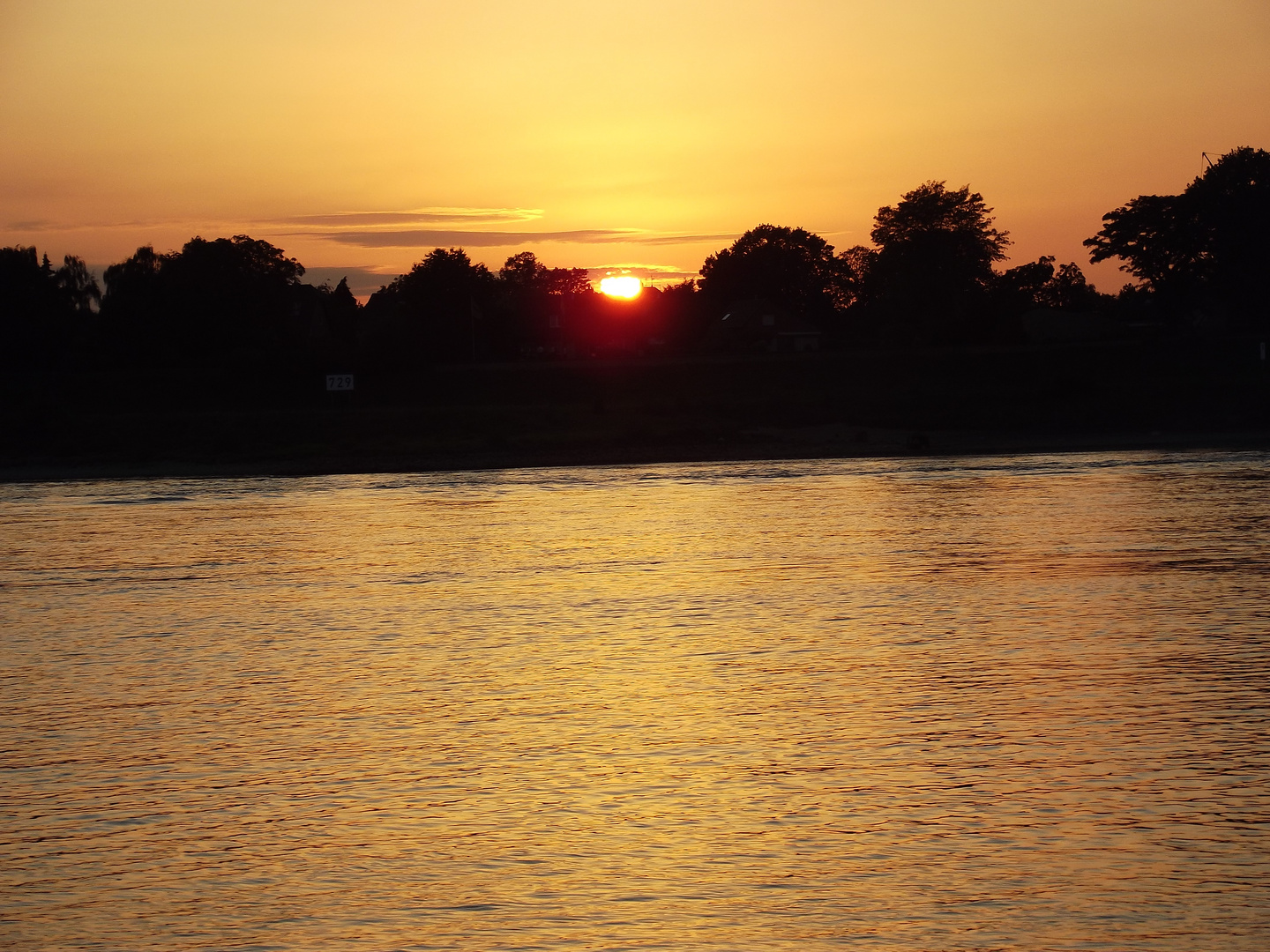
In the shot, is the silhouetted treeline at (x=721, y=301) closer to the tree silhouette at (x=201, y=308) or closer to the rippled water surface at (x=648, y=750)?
the tree silhouette at (x=201, y=308)

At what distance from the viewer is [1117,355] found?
69062mm

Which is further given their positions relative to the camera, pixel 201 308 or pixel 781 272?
pixel 781 272

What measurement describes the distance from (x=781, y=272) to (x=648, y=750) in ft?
454

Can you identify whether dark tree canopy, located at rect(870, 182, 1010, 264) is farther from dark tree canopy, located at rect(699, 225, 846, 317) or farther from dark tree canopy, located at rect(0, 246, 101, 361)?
dark tree canopy, located at rect(0, 246, 101, 361)

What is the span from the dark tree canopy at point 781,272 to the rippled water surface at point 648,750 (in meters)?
123

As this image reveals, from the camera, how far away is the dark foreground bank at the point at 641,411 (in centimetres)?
5262

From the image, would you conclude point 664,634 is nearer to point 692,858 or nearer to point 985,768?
point 985,768

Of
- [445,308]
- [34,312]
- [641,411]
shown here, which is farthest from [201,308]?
[641,411]

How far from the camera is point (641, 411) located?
6062cm

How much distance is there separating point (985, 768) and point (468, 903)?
4.08 m

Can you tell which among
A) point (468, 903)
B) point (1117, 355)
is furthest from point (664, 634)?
point (1117, 355)

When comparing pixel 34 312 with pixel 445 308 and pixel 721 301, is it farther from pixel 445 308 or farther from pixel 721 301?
pixel 721 301

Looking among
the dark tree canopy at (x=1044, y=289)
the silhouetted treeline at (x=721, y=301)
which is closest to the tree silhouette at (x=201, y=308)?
the silhouetted treeline at (x=721, y=301)

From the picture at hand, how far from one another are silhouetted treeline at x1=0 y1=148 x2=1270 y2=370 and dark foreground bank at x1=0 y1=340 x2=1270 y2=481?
6078 millimetres
